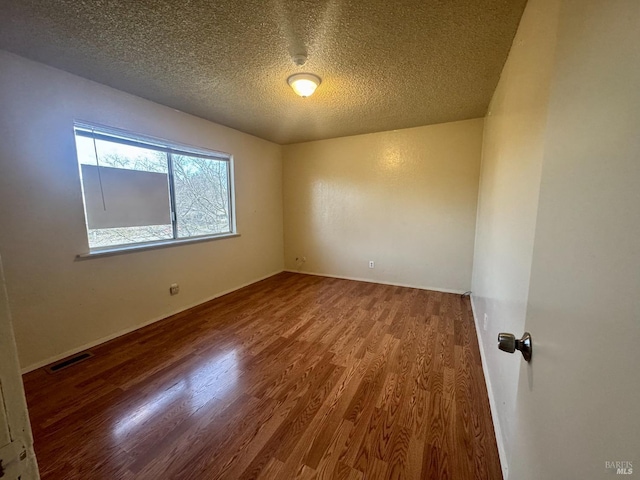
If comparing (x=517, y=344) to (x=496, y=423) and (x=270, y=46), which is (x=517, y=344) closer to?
(x=496, y=423)

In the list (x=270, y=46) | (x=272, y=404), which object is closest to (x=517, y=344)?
(x=272, y=404)

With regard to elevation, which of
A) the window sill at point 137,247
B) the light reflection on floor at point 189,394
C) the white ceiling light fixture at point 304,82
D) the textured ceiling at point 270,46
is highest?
the textured ceiling at point 270,46

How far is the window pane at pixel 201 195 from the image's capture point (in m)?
3.13

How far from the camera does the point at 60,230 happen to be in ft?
6.96

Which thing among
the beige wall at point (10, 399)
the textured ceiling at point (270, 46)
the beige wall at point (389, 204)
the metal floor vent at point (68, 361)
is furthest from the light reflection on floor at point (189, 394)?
the beige wall at point (389, 204)

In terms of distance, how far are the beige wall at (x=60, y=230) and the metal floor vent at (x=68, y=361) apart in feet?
0.28

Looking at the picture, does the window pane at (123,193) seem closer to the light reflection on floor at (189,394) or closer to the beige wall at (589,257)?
the light reflection on floor at (189,394)

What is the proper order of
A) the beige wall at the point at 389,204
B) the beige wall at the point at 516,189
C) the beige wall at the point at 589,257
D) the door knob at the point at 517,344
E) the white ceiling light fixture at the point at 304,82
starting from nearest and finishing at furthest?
1. the beige wall at the point at 589,257
2. the door knob at the point at 517,344
3. the beige wall at the point at 516,189
4. the white ceiling light fixture at the point at 304,82
5. the beige wall at the point at 389,204

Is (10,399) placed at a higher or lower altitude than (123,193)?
lower

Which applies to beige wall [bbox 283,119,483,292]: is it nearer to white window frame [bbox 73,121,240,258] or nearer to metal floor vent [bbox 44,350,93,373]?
white window frame [bbox 73,121,240,258]

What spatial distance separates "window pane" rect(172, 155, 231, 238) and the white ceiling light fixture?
176 cm

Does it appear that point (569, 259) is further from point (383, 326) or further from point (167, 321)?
point (167, 321)

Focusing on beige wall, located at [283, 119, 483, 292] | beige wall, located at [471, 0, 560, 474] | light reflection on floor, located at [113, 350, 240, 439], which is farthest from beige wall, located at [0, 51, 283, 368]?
beige wall, located at [471, 0, 560, 474]

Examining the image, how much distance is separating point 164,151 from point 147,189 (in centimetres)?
51
